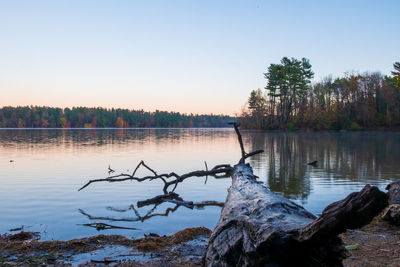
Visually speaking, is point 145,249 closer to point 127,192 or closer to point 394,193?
point 394,193

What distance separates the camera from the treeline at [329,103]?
238 ft

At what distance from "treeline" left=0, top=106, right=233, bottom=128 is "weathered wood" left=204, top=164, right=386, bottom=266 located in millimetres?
139291

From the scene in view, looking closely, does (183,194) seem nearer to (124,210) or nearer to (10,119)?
(124,210)

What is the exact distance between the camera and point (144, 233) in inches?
261

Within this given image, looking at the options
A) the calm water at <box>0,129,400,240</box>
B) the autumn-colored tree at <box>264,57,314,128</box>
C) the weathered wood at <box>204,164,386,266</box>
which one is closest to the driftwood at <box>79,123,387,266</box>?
the weathered wood at <box>204,164,386,266</box>

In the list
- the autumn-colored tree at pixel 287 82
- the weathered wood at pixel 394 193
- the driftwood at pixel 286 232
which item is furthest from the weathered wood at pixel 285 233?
the autumn-colored tree at pixel 287 82

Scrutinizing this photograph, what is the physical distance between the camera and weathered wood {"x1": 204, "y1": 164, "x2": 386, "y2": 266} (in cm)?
210

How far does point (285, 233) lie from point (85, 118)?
544ft

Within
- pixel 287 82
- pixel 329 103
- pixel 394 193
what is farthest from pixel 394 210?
pixel 329 103

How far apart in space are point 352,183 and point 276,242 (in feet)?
36.0

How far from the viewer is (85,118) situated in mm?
156500

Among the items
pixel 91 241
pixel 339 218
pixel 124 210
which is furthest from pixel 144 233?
pixel 339 218

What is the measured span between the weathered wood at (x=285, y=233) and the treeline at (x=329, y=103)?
73415 mm

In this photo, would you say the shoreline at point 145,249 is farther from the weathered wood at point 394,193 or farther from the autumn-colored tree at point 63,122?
the autumn-colored tree at point 63,122
